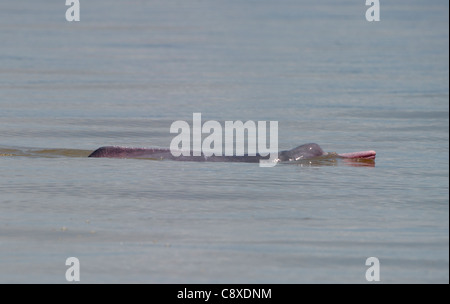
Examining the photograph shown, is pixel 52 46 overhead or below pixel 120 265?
overhead

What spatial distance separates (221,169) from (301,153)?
1.17m

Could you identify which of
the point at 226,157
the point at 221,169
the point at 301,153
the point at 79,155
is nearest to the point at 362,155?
the point at 301,153

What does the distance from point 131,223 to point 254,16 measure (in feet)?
108

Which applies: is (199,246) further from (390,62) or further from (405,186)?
(390,62)

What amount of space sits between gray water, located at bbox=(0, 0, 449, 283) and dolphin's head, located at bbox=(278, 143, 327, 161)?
0.24 m

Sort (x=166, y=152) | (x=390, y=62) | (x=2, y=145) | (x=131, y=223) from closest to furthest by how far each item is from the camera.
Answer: (x=131, y=223) < (x=166, y=152) < (x=2, y=145) < (x=390, y=62)

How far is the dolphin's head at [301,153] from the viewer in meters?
12.2

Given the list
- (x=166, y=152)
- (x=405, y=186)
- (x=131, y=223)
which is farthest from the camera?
(x=166, y=152)

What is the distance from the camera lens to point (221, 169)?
11.8 metres

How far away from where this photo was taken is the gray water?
812 cm

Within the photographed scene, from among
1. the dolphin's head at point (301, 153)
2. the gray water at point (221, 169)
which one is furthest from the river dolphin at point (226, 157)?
the gray water at point (221, 169)

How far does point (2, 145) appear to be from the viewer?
1342 cm

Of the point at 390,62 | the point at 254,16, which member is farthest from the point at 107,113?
the point at 254,16

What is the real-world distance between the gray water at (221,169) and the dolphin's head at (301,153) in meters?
0.24
